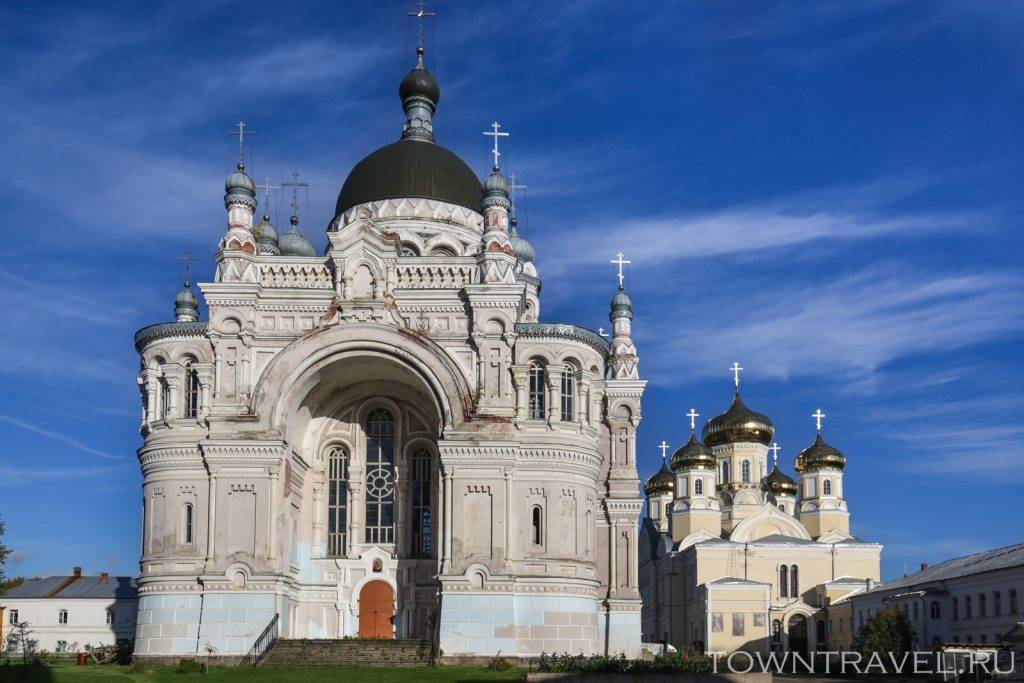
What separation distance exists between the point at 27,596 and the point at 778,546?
40.6 meters

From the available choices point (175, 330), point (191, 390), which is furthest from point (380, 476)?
point (175, 330)

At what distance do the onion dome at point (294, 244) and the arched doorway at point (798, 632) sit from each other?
113 ft

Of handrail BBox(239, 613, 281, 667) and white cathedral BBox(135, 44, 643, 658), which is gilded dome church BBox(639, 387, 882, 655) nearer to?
white cathedral BBox(135, 44, 643, 658)

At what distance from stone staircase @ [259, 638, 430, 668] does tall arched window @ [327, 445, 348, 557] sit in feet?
18.9

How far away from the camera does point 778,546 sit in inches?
2687

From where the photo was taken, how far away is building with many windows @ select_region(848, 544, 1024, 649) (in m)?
45.7

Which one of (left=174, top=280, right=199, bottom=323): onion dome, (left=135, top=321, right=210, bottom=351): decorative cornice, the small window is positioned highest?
(left=174, top=280, right=199, bottom=323): onion dome

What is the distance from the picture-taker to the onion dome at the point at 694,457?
239 ft

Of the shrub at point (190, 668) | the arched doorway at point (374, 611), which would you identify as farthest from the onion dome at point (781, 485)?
the shrub at point (190, 668)

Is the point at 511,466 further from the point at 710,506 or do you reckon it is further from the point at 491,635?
the point at 710,506

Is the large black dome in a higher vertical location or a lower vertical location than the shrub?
higher

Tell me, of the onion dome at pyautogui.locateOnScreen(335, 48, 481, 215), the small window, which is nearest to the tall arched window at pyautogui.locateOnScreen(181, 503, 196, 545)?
the small window

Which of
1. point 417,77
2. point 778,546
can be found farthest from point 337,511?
point 778,546

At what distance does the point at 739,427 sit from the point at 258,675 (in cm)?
4598
